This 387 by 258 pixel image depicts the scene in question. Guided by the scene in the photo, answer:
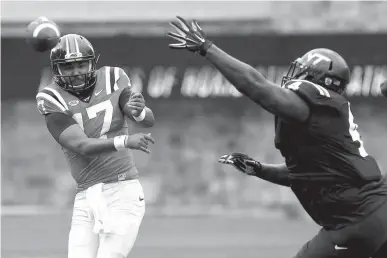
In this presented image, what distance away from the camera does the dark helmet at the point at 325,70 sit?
16.9 ft

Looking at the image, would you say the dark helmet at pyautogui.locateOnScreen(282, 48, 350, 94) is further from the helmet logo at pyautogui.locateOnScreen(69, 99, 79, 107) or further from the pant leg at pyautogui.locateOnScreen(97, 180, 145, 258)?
the helmet logo at pyautogui.locateOnScreen(69, 99, 79, 107)

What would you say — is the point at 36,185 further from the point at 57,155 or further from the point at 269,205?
the point at 269,205

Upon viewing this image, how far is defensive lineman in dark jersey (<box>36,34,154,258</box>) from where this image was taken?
18.5 feet

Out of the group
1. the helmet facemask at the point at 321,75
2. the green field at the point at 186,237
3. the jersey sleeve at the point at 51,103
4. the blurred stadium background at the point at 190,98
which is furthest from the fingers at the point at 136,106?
the blurred stadium background at the point at 190,98

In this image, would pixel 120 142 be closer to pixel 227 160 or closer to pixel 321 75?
pixel 227 160

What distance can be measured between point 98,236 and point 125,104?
0.88 metres

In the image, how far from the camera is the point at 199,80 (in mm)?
17562

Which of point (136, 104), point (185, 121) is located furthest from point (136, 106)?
point (185, 121)

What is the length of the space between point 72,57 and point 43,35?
421 mm

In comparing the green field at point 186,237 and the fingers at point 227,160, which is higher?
the fingers at point 227,160

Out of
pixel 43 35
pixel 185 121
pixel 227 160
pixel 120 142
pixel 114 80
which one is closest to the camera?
pixel 120 142

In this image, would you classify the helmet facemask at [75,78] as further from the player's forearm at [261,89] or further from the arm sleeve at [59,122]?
the player's forearm at [261,89]

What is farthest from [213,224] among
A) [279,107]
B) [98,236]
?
[279,107]

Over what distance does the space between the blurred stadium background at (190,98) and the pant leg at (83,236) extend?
844 centimetres
